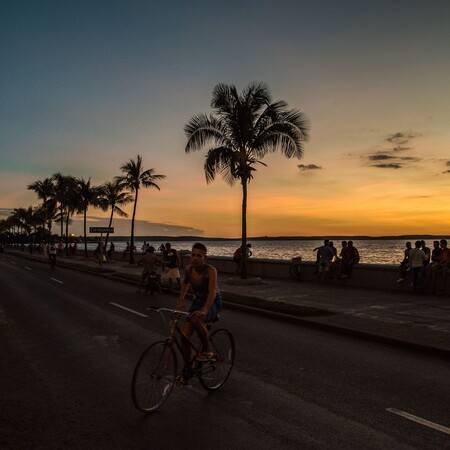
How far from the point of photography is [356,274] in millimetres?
19375

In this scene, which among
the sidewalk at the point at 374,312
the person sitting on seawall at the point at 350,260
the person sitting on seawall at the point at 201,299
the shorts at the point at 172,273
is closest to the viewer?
the person sitting on seawall at the point at 201,299

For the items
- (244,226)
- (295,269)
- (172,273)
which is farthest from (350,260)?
(172,273)

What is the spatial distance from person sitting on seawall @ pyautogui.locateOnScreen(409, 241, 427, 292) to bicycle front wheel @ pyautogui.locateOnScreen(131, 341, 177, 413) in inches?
507

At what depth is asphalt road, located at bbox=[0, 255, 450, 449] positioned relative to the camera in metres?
4.55

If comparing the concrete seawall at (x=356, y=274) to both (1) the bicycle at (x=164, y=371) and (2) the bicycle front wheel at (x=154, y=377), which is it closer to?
(1) the bicycle at (x=164, y=371)

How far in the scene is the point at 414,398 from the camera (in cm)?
580

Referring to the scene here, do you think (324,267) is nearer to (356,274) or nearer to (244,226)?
(356,274)

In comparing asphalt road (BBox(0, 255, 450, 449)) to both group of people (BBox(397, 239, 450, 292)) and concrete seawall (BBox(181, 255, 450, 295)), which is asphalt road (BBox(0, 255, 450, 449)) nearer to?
group of people (BBox(397, 239, 450, 292))

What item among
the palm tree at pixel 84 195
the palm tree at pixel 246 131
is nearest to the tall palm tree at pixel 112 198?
the palm tree at pixel 84 195

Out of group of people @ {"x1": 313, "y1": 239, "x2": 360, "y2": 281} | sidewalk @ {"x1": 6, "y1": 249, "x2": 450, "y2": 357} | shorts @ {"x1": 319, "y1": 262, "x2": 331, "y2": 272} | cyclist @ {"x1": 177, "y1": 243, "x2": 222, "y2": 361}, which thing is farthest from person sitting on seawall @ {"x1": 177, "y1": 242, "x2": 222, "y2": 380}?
shorts @ {"x1": 319, "y1": 262, "x2": 331, "y2": 272}

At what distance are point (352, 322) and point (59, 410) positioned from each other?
7.16m

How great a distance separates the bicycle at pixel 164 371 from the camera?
16.7 feet

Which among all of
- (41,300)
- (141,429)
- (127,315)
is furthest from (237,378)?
(41,300)

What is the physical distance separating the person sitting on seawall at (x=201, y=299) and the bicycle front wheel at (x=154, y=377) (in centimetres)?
23
